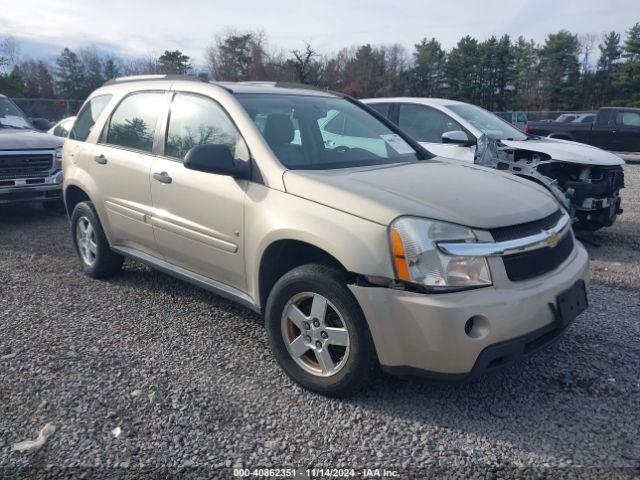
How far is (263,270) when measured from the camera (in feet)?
11.0

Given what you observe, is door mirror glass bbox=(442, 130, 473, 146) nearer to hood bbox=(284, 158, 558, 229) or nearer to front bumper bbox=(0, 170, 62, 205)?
hood bbox=(284, 158, 558, 229)

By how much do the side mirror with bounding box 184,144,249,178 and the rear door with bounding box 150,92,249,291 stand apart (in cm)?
14

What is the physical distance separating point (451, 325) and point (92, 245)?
380 cm

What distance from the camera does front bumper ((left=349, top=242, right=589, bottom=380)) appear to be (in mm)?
2605

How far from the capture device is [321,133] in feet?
13.0

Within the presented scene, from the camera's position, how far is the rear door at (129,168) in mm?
4238

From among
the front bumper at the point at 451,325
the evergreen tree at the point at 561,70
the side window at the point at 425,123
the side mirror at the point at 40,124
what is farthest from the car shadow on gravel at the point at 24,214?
the evergreen tree at the point at 561,70

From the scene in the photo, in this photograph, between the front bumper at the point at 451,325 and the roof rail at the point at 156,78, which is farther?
the roof rail at the point at 156,78

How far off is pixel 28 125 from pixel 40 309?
5.66 meters

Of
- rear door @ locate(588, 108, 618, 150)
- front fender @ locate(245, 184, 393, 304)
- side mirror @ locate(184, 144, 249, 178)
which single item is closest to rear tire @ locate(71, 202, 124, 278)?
side mirror @ locate(184, 144, 249, 178)

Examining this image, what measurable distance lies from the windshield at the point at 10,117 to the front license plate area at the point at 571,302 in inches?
336

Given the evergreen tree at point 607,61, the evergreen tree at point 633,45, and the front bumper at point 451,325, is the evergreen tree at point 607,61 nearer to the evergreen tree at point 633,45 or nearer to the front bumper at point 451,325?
the evergreen tree at point 633,45

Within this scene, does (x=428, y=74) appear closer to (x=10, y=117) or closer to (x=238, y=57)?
(x=238, y=57)

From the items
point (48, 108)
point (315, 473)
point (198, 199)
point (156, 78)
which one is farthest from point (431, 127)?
point (48, 108)
